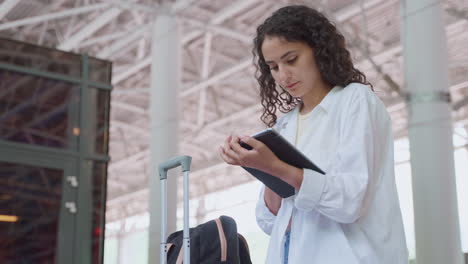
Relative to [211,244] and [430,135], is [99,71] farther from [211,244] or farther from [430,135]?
[211,244]

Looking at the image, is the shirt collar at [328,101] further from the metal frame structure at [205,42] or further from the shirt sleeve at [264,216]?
the metal frame structure at [205,42]

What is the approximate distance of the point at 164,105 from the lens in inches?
485

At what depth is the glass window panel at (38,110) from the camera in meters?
6.97

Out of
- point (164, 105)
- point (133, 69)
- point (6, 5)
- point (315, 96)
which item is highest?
point (133, 69)

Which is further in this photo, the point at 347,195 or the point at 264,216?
the point at 264,216

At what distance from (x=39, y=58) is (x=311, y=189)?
5.96m

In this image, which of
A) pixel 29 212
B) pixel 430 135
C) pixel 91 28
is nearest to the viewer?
pixel 29 212

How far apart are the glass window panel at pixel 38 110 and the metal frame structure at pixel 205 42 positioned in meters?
4.65

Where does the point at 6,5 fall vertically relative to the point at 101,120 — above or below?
above

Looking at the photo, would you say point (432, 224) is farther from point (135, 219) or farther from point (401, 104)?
point (135, 219)

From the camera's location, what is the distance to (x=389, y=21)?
16344mm

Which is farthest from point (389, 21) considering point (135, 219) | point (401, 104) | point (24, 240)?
point (135, 219)

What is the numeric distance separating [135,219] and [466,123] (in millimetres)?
21104

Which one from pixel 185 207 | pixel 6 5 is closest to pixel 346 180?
pixel 185 207
